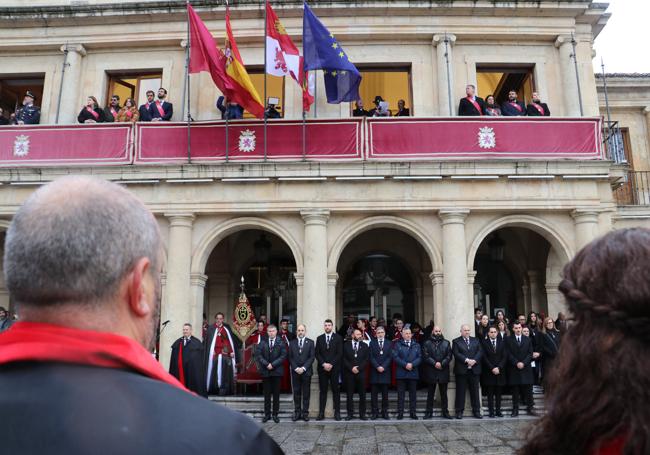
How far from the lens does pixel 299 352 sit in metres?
11.7

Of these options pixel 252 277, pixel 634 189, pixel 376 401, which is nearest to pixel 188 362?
pixel 376 401

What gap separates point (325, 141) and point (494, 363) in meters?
6.58

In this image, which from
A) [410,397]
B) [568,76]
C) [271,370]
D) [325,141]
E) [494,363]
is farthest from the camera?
[568,76]

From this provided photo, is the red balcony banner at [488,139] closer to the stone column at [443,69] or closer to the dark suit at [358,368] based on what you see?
the stone column at [443,69]

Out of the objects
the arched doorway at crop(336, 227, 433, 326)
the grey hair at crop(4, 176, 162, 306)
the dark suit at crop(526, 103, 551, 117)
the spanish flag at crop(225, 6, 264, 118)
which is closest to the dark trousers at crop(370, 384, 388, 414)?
the arched doorway at crop(336, 227, 433, 326)

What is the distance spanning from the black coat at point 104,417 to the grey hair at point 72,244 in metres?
0.22

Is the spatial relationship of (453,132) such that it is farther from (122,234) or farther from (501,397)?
Answer: (122,234)

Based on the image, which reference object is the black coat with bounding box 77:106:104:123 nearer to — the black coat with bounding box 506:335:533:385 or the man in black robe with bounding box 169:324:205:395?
the man in black robe with bounding box 169:324:205:395

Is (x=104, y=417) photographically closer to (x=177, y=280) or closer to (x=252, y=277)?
(x=177, y=280)

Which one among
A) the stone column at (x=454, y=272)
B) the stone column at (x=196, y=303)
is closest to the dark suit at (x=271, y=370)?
the stone column at (x=196, y=303)

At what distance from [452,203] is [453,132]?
1.82 meters

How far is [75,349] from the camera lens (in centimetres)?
117

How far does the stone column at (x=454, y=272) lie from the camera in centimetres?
1285

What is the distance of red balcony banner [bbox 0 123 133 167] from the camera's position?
45.3 ft
